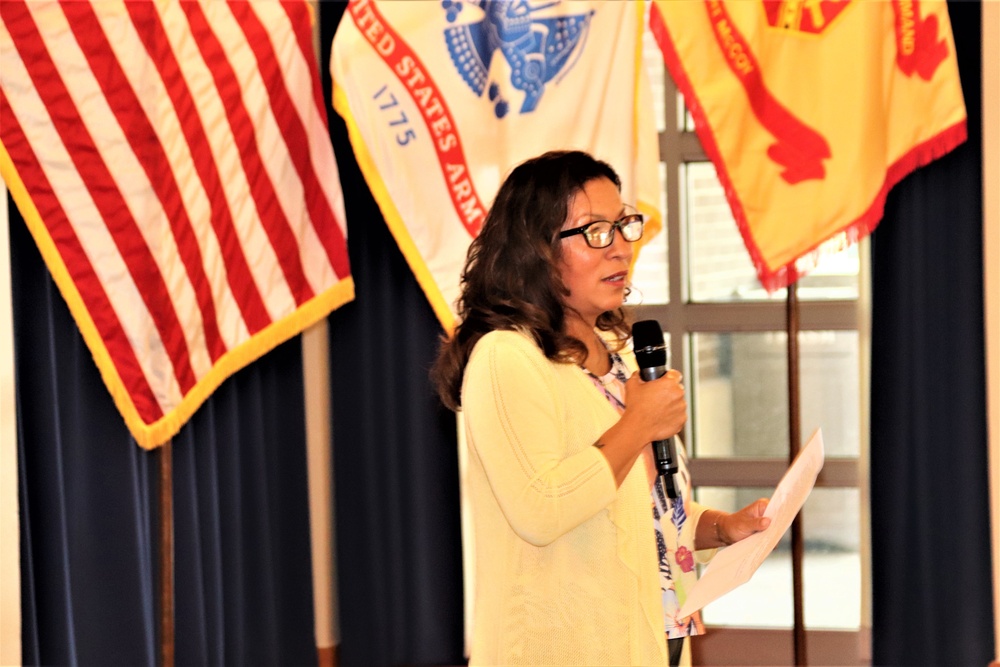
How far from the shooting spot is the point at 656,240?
13.6ft

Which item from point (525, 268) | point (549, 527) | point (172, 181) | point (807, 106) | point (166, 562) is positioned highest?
point (807, 106)

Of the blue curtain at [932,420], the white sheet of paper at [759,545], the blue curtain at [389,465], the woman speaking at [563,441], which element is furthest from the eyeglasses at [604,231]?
the blue curtain at [389,465]

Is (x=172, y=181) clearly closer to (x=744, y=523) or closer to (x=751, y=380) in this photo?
(x=744, y=523)

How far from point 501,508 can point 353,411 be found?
2.59 metres

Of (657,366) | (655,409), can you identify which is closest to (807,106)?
(657,366)

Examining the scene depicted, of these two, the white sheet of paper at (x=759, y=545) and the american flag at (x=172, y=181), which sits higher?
the american flag at (x=172, y=181)

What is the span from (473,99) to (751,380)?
159 cm

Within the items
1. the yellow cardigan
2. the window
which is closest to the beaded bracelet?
the yellow cardigan

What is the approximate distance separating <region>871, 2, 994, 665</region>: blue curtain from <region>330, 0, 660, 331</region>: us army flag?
89 centimetres

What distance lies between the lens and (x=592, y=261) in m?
1.58

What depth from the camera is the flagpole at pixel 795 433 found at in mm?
3479

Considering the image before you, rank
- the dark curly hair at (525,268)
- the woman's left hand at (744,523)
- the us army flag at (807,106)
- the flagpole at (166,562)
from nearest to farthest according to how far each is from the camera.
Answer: the dark curly hair at (525,268)
the woman's left hand at (744,523)
the flagpole at (166,562)
the us army flag at (807,106)

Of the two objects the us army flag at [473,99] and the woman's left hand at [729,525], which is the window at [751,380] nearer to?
the us army flag at [473,99]

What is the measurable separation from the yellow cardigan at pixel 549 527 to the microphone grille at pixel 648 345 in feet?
0.38
